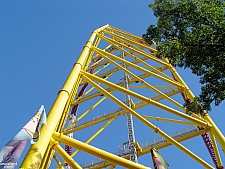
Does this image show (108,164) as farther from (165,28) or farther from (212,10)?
(212,10)

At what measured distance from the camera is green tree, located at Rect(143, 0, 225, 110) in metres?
6.10

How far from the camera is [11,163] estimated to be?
4055 mm

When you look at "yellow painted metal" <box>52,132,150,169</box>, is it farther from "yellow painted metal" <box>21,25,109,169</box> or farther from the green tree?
the green tree

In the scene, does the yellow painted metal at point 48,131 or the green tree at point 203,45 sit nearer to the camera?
the yellow painted metal at point 48,131

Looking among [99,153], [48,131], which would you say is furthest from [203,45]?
[48,131]

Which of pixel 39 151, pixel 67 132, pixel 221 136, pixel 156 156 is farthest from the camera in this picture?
pixel 67 132

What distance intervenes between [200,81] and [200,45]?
82 cm

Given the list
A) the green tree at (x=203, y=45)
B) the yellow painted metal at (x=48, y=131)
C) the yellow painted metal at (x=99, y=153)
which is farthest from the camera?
the green tree at (x=203, y=45)

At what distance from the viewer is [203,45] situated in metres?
6.21

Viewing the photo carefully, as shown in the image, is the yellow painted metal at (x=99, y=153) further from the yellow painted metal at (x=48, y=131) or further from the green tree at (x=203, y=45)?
the green tree at (x=203, y=45)

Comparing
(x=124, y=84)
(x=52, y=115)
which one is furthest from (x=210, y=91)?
(x=124, y=84)

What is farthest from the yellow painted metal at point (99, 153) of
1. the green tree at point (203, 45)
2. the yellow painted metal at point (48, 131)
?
the green tree at point (203, 45)

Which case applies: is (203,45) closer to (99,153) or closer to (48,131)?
(99,153)

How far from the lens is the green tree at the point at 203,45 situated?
6098mm
